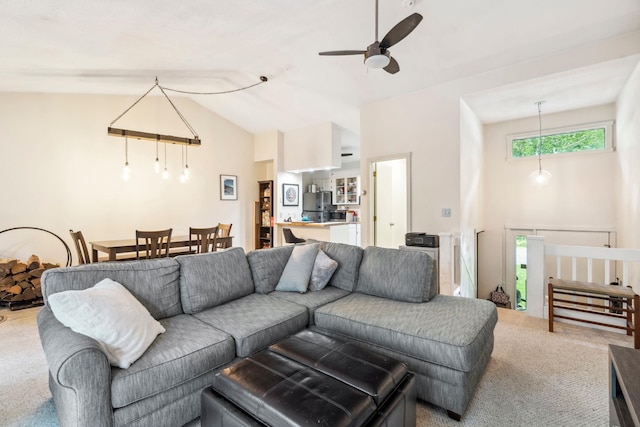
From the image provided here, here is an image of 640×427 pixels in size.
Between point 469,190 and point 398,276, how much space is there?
2728 millimetres

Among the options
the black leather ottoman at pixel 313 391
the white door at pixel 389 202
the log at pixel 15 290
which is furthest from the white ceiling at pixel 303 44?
the black leather ottoman at pixel 313 391

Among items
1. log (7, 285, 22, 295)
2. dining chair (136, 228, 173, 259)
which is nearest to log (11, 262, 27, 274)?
log (7, 285, 22, 295)

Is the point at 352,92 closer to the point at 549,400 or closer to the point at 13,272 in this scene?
the point at 549,400

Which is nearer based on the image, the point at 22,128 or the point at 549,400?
the point at 549,400

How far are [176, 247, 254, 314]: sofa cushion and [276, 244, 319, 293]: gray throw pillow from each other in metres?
0.32

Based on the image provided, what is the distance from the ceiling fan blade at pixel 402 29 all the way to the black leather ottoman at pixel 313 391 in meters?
2.28

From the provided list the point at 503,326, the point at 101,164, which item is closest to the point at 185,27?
the point at 101,164

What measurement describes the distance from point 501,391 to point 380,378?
1.19m

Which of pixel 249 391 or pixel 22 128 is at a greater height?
pixel 22 128

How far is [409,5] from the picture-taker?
2793 millimetres

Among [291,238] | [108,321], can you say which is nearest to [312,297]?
[108,321]

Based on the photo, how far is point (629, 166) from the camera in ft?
12.0

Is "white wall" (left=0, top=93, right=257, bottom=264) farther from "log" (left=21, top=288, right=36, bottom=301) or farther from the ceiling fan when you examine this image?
the ceiling fan

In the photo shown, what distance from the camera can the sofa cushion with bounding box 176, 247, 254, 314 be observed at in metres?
2.28
